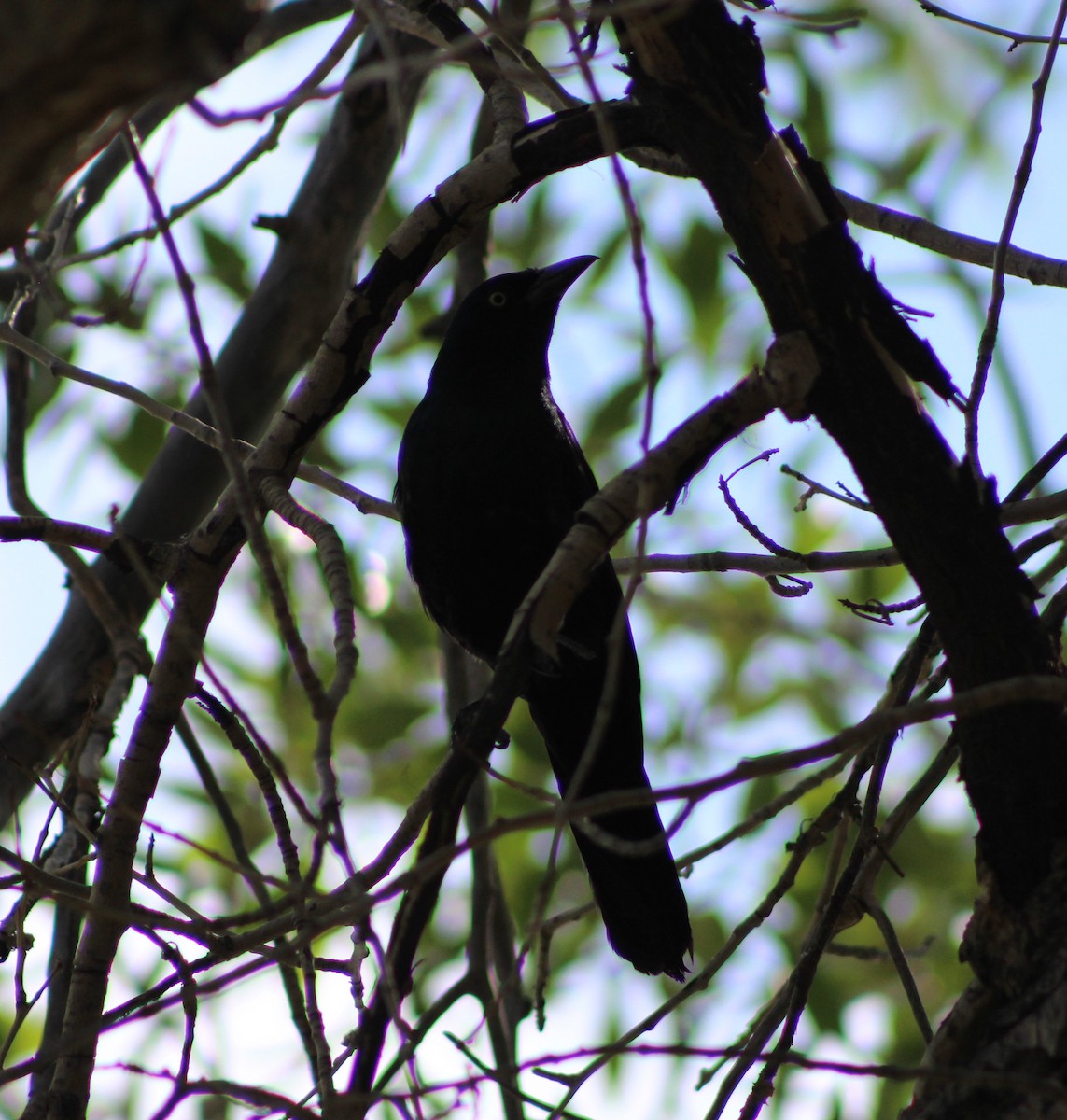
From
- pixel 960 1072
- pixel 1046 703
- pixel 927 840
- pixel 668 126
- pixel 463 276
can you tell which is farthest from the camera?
pixel 927 840

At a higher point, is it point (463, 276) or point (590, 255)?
point (463, 276)

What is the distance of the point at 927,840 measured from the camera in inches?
221

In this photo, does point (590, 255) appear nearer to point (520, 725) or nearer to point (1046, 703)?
point (520, 725)

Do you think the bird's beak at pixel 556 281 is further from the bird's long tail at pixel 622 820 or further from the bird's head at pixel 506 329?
the bird's long tail at pixel 622 820

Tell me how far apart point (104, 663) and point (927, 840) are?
3483 mm

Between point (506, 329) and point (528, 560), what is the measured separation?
2.84ft

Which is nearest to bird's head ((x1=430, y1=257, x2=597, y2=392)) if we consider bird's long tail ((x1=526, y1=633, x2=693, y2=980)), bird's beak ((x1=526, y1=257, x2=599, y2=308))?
bird's beak ((x1=526, y1=257, x2=599, y2=308))

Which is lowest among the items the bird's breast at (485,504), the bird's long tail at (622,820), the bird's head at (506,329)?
the bird's long tail at (622,820)

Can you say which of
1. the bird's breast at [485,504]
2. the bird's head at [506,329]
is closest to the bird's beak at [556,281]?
the bird's head at [506,329]

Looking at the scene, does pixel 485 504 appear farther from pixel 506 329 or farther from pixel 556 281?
pixel 556 281

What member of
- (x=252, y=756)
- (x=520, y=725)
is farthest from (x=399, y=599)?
(x=252, y=756)

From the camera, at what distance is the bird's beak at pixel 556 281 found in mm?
4219

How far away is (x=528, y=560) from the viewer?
3703 millimetres

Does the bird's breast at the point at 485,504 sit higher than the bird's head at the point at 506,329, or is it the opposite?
the bird's head at the point at 506,329
